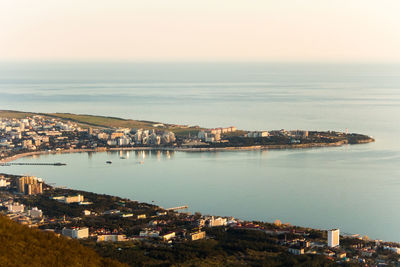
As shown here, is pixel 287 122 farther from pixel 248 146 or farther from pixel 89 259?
pixel 89 259

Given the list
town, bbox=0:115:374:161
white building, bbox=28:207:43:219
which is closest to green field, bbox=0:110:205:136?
town, bbox=0:115:374:161

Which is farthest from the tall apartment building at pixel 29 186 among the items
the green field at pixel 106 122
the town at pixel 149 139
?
the green field at pixel 106 122

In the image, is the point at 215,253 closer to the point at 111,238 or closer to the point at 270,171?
the point at 111,238

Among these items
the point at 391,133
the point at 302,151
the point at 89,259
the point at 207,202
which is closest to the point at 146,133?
the point at 302,151

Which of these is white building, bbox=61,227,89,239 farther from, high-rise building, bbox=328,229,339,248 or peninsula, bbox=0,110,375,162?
peninsula, bbox=0,110,375,162

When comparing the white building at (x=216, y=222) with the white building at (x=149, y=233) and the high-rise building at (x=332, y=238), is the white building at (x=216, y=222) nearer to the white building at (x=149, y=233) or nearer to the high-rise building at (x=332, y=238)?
the white building at (x=149, y=233)

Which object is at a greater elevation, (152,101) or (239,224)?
(152,101)

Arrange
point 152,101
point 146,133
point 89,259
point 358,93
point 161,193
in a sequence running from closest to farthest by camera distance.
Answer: point 89,259, point 161,193, point 146,133, point 152,101, point 358,93

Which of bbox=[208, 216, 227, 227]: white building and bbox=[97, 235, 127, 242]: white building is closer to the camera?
bbox=[97, 235, 127, 242]: white building
